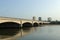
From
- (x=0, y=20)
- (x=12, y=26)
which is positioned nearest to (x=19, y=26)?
(x=12, y=26)

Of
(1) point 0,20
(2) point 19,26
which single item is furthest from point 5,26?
(1) point 0,20

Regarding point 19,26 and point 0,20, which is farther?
point 19,26

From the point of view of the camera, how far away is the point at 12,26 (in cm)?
6312

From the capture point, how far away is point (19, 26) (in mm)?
59719

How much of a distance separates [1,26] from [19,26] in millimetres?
7659

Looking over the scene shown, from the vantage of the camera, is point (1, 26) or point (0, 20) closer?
point (0, 20)

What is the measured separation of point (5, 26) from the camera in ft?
201

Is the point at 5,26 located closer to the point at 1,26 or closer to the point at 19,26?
the point at 1,26

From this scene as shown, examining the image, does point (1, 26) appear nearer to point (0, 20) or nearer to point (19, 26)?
point (19, 26)

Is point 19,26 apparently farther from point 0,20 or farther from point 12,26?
point 0,20

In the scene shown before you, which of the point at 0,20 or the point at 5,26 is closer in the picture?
the point at 0,20

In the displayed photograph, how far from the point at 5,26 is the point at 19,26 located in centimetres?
639

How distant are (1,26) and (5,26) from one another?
78.3 inches

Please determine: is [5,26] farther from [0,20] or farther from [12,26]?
[0,20]
